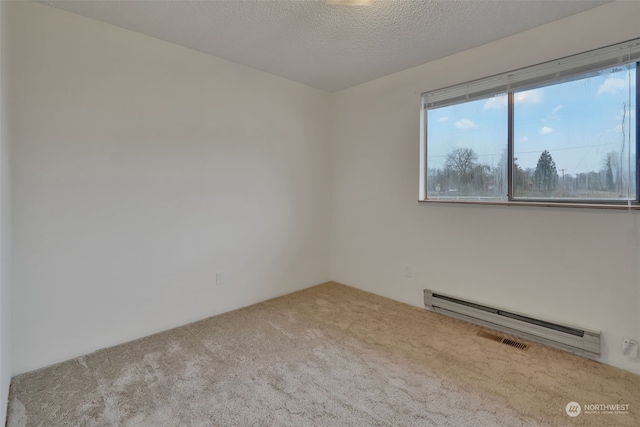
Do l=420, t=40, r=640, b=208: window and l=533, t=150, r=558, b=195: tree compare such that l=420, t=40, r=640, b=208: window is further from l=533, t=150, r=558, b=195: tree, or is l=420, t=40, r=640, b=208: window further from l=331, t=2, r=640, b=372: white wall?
l=331, t=2, r=640, b=372: white wall

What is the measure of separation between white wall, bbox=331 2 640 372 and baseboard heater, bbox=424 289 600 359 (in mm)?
76

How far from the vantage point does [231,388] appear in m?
1.85

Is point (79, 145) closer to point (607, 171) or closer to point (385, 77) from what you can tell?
point (385, 77)

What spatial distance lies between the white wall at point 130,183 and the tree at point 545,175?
7.85 ft

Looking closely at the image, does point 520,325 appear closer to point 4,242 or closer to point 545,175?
point 545,175

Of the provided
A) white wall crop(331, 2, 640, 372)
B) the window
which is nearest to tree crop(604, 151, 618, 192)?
the window

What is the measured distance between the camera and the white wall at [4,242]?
1.54 meters

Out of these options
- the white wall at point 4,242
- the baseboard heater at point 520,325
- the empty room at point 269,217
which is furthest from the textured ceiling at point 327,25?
the baseboard heater at point 520,325

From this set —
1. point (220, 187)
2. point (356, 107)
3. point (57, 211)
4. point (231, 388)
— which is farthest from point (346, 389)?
point (356, 107)

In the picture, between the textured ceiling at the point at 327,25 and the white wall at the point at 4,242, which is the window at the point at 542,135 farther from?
the white wall at the point at 4,242

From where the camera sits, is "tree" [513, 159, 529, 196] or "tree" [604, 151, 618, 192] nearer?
"tree" [604, 151, 618, 192]

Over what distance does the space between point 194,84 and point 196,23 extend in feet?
1.79

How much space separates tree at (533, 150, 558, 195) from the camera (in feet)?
7.72

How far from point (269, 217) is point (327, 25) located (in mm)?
1907
